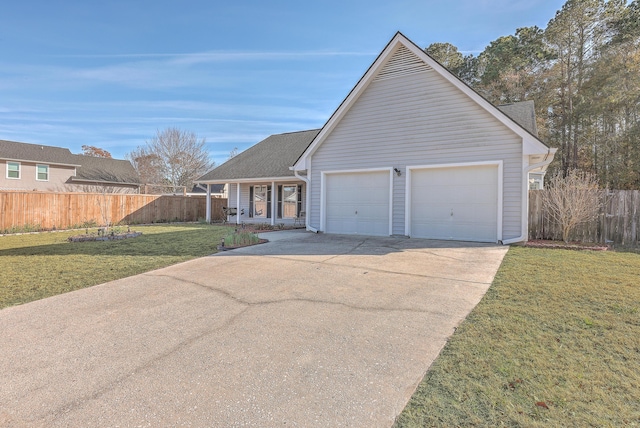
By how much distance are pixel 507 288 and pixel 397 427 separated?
3.72 meters

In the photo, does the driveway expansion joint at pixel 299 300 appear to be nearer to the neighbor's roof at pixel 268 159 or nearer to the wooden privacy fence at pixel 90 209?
the neighbor's roof at pixel 268 159

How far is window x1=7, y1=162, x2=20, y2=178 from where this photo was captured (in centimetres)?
2298

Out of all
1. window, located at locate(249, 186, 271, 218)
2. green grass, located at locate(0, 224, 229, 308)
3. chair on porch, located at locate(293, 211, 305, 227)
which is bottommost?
green grass, located at locate(0, 224, 229, 308)

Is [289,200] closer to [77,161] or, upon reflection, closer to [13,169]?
[13,169]

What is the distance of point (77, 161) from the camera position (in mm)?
27609

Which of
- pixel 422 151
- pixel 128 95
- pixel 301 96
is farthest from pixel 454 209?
pixel 128 95

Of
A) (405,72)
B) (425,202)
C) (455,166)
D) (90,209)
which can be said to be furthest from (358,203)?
(90,209)

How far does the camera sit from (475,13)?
11.2m

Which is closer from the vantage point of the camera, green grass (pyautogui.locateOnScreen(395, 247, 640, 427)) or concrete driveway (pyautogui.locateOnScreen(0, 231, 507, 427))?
green grass (pyautogui.locateOnScreen(395, 247, 640, 427))

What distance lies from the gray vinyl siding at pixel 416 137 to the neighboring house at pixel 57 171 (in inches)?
854

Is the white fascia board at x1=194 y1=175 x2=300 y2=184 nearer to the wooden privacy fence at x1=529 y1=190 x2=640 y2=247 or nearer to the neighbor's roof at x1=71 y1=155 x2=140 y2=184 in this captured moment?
the wooden privacy fence at x1=529 y1=190 x2=640 y2=247

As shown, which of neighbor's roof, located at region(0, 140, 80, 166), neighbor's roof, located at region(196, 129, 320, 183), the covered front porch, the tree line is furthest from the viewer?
neighbor's roof, located at region(0, 140, 80, 166)

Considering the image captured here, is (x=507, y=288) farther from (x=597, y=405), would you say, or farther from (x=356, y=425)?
(x=356, y=425)

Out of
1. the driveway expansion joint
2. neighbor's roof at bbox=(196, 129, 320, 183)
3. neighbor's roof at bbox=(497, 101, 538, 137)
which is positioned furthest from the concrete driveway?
neighbor's roof at bbox=(196, 129, 320, 183)
